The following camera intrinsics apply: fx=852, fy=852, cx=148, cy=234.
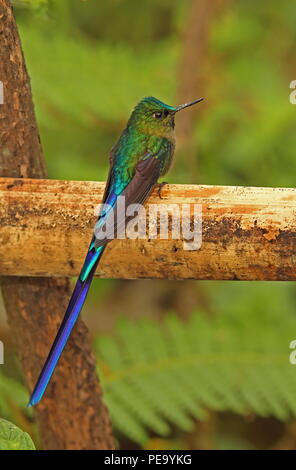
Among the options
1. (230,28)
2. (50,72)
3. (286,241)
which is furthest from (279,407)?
(230,28)

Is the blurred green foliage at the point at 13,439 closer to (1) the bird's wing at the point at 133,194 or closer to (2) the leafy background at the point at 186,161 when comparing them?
(1) the bird's wing at the point at 133,194

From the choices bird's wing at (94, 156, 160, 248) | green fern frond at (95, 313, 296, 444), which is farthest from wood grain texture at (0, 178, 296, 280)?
green fern frond at (95, 313, 296, 444)

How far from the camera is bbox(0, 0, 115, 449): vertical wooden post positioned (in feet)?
5.81

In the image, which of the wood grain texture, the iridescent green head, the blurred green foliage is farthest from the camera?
the iridescent green head

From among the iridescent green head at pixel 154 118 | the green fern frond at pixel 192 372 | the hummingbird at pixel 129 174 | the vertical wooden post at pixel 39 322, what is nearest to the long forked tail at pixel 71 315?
the hummingbird at pixel 129 174

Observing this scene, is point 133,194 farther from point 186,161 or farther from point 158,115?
point 186,161

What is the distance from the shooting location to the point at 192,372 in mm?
2580

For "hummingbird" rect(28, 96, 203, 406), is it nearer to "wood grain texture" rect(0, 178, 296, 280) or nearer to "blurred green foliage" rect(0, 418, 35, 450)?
"wood grain texture" rect(0, 178, 296, 280)

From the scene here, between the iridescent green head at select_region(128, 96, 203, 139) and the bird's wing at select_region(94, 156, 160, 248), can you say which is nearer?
the bird's wing at select_region(94, 156, 160, 248)

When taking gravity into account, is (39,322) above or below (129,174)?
below

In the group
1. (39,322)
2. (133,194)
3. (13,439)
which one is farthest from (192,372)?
(13,439)

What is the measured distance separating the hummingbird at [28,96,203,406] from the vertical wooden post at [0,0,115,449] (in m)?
0.19

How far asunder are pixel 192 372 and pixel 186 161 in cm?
90
